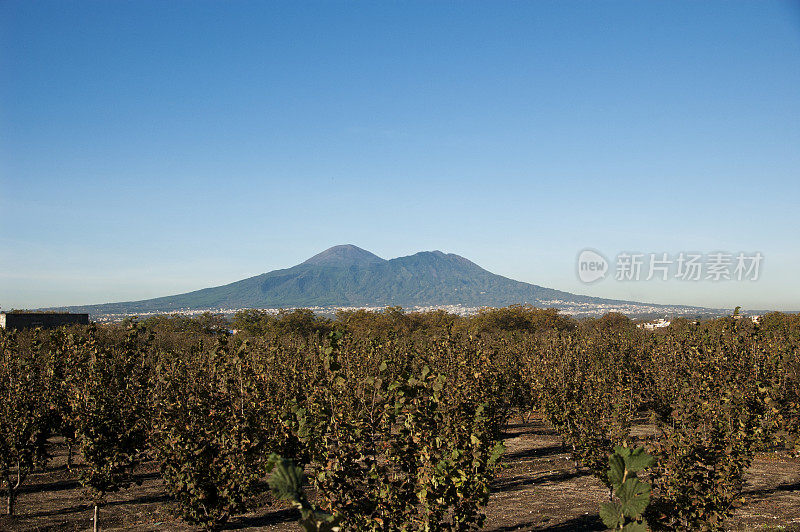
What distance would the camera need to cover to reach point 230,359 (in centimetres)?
1258

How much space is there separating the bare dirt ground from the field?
92 mm

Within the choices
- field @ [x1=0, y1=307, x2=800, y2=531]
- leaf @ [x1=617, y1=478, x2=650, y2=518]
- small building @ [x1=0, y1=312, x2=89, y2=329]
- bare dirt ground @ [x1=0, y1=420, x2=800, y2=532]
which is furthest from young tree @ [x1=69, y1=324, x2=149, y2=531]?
small building @ [x1=0, y1=312, x2=89, y2=329]

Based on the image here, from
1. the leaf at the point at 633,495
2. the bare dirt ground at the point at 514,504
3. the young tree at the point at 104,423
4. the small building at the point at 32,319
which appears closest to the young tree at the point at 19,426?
the bare dirt ground at the point at 514,504

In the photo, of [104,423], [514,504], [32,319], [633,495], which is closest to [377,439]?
[633,495]

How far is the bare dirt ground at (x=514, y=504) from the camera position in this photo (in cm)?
1494

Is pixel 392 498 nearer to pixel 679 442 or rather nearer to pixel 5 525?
pixel 679 442

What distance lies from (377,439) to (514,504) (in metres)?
9.13

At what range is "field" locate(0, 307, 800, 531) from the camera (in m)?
8.45

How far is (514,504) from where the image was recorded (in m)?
16.9

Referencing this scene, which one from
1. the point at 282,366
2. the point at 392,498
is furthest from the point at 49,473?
the point at 392,498

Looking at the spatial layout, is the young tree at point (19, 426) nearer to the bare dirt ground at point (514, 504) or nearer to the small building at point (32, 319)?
the bare dirt ground at point (514, 504)

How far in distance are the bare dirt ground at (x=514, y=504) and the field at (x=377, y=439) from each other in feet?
0.30

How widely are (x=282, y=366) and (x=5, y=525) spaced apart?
10.2m

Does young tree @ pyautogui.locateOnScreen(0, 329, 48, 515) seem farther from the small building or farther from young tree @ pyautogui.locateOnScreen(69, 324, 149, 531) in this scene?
the small building
